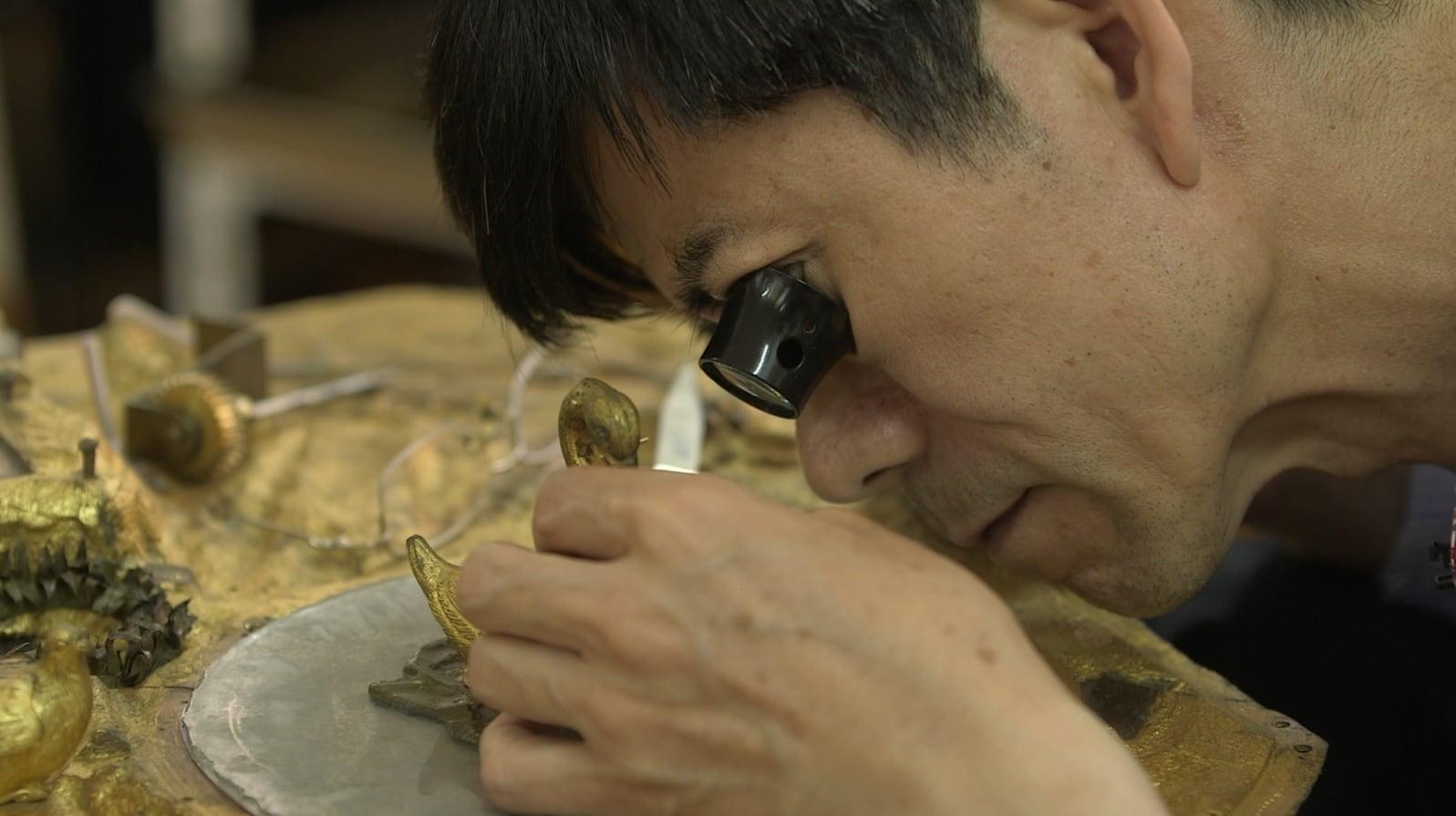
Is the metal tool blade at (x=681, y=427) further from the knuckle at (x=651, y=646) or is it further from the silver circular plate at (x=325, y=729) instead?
the knuckle at (x=651, y=646)

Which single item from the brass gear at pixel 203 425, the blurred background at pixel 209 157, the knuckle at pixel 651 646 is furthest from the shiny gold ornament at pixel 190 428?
the blurred background at pixel 209 157

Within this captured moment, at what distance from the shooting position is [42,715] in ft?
3.31

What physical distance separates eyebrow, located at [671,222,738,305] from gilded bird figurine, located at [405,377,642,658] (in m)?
0.10

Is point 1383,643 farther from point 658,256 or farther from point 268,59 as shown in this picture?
point 268,59

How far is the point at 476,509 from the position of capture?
1.64 meters

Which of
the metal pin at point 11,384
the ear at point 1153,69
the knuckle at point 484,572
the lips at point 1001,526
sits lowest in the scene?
the metal pin at point 11,384

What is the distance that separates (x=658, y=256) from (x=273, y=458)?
0.74 m

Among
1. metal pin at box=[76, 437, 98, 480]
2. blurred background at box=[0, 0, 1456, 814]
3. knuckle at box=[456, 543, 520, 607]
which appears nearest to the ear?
knuckle at box=[456, 543, 520, 607]

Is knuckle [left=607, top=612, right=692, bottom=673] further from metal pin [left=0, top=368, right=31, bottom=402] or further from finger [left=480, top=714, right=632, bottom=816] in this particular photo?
metal pin [left=0, top=368, right=31, bottom=402]

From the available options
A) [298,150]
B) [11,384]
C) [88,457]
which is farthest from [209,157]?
[88,457]

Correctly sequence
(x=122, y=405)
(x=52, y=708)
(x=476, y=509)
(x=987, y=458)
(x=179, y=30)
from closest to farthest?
(x=52, y=708)
(x=987, y=458)
(x=476, y=509)
(x=122, y=405)
(x=179, y=30)

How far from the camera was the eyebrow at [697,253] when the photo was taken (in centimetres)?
111

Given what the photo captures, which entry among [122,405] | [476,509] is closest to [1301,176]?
[476,509]

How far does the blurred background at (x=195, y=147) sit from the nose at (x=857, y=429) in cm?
228
